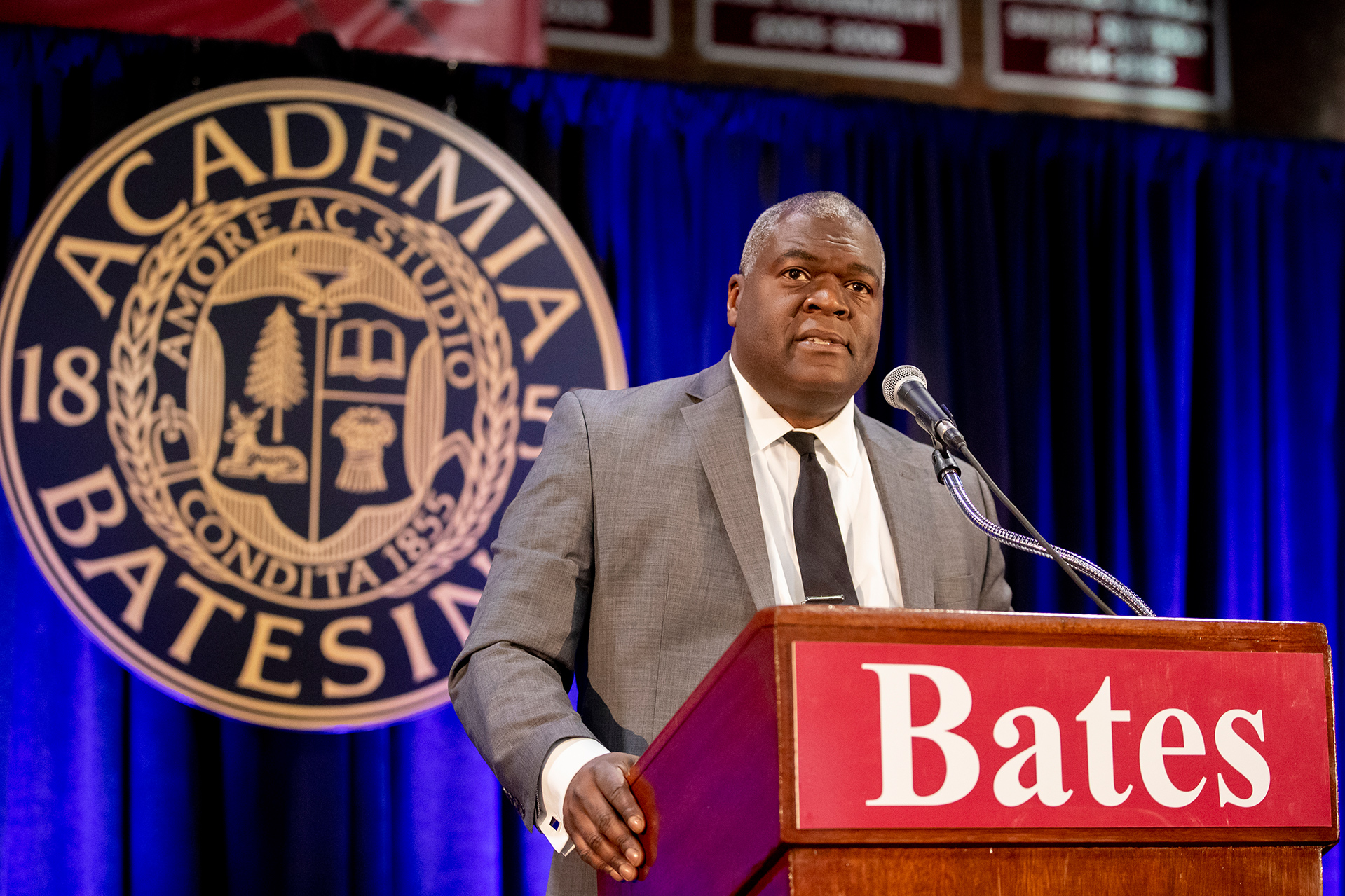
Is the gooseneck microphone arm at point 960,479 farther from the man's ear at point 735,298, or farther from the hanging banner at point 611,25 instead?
the hanging banner at point 611,25

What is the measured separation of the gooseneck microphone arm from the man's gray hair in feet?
1.02

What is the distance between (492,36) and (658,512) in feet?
7.56

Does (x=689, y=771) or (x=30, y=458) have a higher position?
(x=30, y=458)

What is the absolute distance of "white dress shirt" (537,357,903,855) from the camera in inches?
71.5

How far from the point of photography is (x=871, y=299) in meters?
1.94

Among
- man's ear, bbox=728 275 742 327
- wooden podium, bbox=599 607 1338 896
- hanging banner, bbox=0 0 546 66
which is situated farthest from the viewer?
hanging banner, bbox=0 0 546 66

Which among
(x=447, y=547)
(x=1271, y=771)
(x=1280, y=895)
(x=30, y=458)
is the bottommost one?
(x=1280, y=895)

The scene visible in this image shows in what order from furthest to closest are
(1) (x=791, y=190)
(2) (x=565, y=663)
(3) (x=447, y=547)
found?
(1) (x=791, y=190)
(3) (x=447, y=547)
(2) (x=565, y=663)

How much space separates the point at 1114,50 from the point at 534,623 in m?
3.25

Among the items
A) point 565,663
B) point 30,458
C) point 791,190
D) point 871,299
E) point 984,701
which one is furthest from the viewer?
point 791,190

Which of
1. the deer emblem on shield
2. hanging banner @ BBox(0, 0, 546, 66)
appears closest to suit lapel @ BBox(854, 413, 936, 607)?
the deer emblem on shield

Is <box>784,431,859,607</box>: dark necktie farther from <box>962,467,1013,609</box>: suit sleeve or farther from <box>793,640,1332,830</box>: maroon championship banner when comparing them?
<box>793,640,1332,830</box>: maroon championship banner

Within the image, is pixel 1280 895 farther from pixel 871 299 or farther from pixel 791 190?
pixel 791 190

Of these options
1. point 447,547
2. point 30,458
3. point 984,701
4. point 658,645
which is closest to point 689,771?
point 984,701
